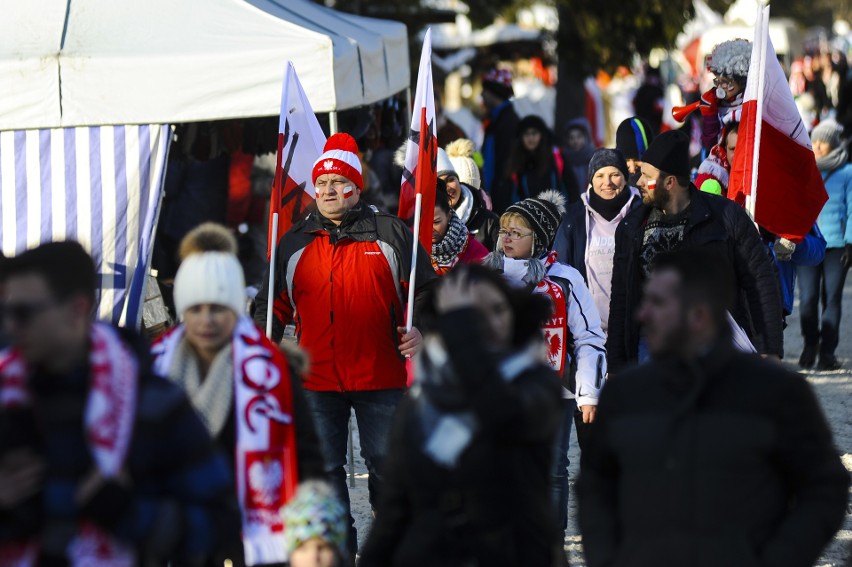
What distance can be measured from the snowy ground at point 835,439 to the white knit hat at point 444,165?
6.20ft

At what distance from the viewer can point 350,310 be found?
21.6 ft

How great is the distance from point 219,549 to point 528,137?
846cm

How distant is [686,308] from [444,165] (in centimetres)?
546

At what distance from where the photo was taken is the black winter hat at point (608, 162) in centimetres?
814

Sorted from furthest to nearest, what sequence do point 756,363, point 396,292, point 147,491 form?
1. point 396,292
2. point 756,363
3. point 147,491

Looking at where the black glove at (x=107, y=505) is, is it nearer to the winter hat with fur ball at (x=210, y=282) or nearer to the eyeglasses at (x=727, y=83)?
the winter hat with fur ball at (x=210, y=282)

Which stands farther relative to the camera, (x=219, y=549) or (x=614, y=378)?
(x=614, y=378)

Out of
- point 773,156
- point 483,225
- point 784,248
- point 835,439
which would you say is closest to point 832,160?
point 835,439

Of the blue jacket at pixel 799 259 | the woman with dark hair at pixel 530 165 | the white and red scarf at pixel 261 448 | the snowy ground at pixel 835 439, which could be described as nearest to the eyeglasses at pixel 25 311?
the white and red scarf at pixel 261 448

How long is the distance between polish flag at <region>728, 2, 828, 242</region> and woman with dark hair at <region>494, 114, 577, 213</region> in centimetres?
352

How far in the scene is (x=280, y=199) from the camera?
8008 millimetres

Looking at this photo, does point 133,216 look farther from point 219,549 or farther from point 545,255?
point 219,549

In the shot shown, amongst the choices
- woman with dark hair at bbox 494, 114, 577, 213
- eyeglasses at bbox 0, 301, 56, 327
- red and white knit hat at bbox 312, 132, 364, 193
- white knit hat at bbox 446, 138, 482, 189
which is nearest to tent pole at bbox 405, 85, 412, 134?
woman with dark hair at bbox 494, 114, 577, 213

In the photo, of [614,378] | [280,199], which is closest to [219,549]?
[614,378]
